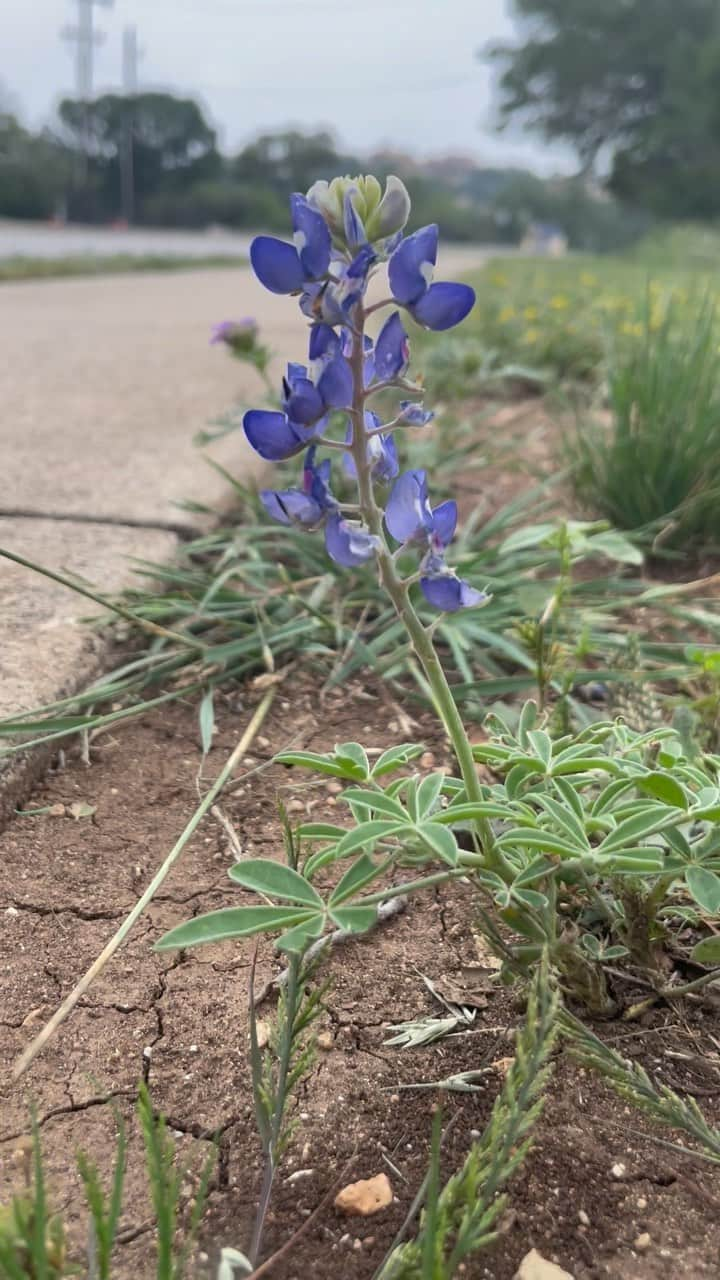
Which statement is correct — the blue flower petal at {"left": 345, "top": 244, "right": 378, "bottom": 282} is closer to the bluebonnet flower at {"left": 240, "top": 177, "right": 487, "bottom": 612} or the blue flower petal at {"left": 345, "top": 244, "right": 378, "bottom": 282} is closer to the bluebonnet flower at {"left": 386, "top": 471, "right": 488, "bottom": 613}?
the bluebonnet flower at {"left": 240, "top": 177, "right": 487, "bottom": 612}

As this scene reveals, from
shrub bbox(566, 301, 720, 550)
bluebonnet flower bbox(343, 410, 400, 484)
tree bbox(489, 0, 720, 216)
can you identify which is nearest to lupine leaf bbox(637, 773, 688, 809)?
bluebonnet flower bbox(343, 410, 400, 484)

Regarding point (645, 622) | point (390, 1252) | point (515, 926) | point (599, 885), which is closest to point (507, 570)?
point (645, 622)

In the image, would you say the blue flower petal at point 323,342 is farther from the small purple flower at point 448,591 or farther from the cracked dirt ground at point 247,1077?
the cracked dirt ground at point 247,1077

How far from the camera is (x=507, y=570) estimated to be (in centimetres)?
173

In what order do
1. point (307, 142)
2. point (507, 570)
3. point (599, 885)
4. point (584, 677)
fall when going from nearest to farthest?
point (599, 885)
point (584, 677)
point (507, 570)
point (307, 142)

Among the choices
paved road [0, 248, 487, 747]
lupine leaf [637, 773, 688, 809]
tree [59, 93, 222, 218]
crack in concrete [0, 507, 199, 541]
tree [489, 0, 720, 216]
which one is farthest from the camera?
tree [59, 93, 222, 218]

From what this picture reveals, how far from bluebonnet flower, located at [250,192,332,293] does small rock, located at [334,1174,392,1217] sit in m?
0.66

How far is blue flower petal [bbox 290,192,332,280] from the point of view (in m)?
0.74

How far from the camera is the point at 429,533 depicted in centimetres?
81

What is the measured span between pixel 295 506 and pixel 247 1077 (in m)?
0.48

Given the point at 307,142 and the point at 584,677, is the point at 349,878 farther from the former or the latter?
the point at 307,142

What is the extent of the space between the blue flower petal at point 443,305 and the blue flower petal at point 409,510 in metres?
0.12

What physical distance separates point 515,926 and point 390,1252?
274 mm

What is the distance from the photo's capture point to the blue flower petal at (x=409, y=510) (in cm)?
81
